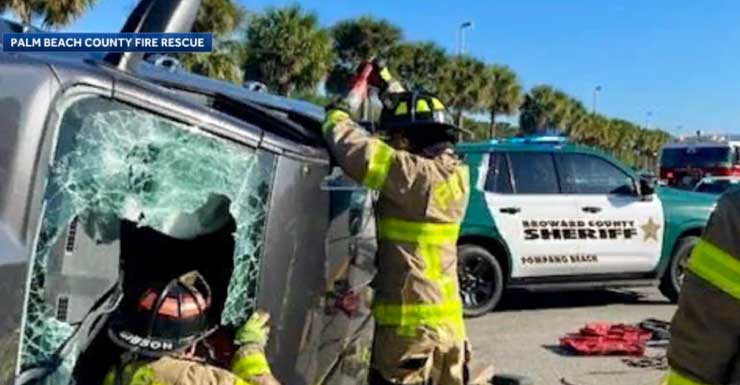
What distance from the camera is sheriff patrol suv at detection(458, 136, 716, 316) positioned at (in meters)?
9.66

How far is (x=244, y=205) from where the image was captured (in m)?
2.54

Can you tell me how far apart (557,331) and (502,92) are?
4689 centimetres

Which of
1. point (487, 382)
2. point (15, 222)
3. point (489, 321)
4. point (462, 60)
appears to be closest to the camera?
point (15, 222)

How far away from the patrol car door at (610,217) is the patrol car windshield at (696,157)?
15.3 metres

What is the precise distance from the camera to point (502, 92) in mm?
55094

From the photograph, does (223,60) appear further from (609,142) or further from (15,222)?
(609,142)

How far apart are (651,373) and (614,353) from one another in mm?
693

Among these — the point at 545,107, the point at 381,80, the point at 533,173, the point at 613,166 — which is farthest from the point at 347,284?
the point at 545,107

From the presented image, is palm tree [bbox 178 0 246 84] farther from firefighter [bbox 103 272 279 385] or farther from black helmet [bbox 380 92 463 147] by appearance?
firefighter [bbox 103 272 279 385]

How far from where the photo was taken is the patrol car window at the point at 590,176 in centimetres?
998

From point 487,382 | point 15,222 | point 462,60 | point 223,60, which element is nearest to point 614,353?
point 487,382

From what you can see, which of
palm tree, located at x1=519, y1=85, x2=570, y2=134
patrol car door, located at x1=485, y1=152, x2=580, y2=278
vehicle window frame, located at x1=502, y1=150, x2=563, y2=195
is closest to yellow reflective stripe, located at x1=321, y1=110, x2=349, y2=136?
patrol car door, located at x1=485, y1=152, x2=580, y2=278

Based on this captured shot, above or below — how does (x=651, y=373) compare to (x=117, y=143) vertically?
below

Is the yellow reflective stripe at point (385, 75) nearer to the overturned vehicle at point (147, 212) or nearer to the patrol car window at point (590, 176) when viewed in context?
the overturned vehicle at point (147, 212)
